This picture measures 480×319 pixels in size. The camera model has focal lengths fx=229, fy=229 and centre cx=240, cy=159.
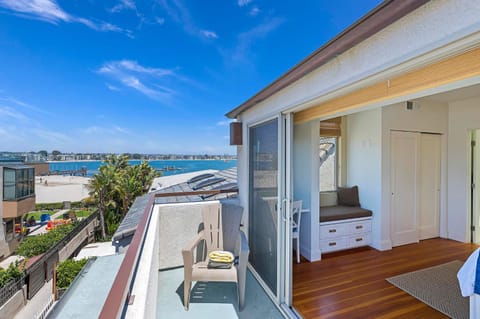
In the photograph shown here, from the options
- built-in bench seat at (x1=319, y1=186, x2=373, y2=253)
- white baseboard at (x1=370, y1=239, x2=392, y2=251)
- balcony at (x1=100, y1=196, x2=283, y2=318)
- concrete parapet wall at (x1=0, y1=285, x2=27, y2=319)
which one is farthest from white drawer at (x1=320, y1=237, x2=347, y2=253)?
concrete parapet wall at (x1=0, y1=285, x2=27, y2=319)

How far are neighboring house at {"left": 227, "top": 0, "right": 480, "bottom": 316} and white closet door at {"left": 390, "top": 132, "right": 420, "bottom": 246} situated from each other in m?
0.02

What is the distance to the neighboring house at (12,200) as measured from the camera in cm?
1092

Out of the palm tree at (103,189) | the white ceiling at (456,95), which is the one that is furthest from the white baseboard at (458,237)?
the palm tree at (103,189)

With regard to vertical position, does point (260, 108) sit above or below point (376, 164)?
above

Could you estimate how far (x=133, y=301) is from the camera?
145 cm

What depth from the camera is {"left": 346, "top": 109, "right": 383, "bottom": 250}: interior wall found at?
413 cm

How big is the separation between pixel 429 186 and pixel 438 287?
93.2 inches

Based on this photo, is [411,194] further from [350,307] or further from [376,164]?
[350,307]

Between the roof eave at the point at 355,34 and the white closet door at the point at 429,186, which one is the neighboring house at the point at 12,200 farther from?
the white closet door at the point at 429,186

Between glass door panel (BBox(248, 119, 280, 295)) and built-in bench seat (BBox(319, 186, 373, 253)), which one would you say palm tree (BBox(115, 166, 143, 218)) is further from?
built-in bench seat (BBox(319, 186, 373, 253))

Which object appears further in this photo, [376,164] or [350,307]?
[376,164]

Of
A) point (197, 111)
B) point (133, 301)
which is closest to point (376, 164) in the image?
point (133, 301)

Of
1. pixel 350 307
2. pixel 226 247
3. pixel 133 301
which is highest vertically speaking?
pixel 133 301

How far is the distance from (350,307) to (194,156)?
27.8 metres
